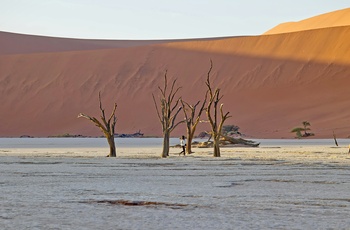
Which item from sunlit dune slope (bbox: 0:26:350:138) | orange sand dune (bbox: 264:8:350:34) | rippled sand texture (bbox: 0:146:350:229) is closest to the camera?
rippled sand texture (bbox: 0:146:350:229)

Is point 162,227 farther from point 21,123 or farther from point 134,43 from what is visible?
point 134,43

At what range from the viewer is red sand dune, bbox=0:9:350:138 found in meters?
82.6

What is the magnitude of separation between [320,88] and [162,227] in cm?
7743

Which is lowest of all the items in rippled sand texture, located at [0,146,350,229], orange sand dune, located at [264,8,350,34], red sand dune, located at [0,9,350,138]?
rippled sand texture, located at [0,146,350,229]

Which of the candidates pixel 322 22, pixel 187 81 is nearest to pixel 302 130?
pixel 187 81

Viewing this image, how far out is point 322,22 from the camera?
412 feet

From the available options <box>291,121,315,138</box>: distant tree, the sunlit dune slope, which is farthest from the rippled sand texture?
the sunlit dune slope

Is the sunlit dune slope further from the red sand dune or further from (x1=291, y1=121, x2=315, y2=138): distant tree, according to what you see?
(x1=291, y1=121, x2=315, y2=138): distant tree

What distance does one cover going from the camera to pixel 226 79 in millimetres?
93125

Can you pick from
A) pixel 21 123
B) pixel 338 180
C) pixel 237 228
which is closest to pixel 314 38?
pixel 21 123

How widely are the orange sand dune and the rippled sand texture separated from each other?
101 m

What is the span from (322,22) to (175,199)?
116m

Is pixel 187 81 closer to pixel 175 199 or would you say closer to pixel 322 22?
pixel 322 22

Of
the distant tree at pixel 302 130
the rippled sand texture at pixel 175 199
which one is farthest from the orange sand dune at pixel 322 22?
the rippled sand texture at pixel 175 199
